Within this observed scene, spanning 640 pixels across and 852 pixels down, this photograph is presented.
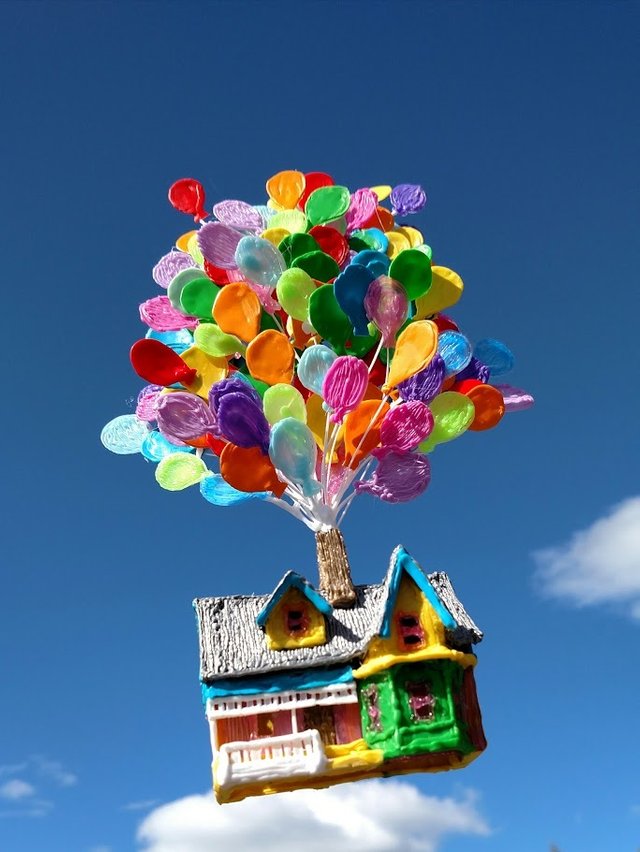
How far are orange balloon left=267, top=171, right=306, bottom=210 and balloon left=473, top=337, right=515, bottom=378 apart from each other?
334 centimetres

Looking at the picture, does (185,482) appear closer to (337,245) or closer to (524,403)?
(337,245)

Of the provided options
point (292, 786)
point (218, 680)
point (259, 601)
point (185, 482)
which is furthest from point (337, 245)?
point (292, 786)

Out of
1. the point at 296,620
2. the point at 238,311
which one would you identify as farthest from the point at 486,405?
the point at 296,620

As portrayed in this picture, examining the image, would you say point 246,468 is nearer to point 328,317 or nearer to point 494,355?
point 328,317

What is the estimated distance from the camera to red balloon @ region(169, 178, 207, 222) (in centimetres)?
1405

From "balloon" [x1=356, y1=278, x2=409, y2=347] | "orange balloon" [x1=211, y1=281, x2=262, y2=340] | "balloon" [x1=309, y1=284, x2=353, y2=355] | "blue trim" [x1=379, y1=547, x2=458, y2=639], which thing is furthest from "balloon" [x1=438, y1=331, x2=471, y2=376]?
"blue trim" [x1=379, y1=547, x2=458, y2=639]

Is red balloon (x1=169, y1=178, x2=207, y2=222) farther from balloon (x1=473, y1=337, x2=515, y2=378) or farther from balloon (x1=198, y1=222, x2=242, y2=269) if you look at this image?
balloon (x1=473, y1=337, x2=515, y2=378)

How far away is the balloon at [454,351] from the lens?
12055mm

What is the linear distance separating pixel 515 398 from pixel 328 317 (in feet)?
10.4

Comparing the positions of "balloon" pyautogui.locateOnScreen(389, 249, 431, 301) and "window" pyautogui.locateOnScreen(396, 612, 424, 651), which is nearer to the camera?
"window" pyautogui.locateOnScreen(396, 612, 424, 651)

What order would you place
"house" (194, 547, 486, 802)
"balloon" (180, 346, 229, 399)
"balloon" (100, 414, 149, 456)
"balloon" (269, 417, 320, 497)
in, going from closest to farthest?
"house" (194, 547, 486, 802)
"balloon" (269, 417, 320, 497)
"balloon" (180, 346, 229, 399)
"balloon" (100, 414, 149, 456)

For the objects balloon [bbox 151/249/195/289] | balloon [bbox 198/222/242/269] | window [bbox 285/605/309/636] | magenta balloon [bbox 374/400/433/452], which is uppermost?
balloon [bbox 151/249/195/289]

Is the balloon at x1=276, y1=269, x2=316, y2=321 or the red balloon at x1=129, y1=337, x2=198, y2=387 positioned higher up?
the balloon at x1=276, y1=269, x2=316, y2=321

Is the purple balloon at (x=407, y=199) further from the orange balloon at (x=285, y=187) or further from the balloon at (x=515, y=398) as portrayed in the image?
the balloon at (x=515, y=398)
